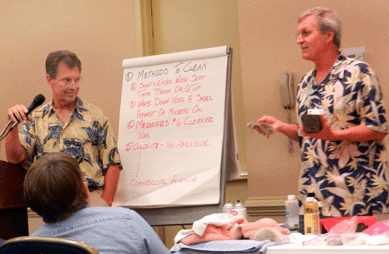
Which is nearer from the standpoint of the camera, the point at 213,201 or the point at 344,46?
the point at 213,201

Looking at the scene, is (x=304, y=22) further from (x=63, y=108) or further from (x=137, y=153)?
(x=63, y=108)

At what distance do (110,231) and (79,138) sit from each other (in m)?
1.43

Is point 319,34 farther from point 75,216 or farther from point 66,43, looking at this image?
point 66,43

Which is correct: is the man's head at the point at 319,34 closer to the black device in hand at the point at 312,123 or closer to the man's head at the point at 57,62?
the black device in hand at the point at 312,123

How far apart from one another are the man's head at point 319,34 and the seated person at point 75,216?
1254 mm

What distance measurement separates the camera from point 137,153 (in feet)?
9.82

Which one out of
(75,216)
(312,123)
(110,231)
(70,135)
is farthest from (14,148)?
(312,123)

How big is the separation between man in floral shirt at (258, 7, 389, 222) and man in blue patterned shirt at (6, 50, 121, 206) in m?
0.99

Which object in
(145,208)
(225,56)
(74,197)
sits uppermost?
(225,56)

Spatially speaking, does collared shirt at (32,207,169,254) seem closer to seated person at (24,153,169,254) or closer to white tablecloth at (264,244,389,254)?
seated person at (24,153,169,254)

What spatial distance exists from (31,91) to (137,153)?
172 centimetres

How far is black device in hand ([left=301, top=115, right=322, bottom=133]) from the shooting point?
202 cm

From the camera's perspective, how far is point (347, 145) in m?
2.27

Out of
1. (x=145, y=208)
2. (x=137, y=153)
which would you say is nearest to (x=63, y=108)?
(x=137, y=153)
